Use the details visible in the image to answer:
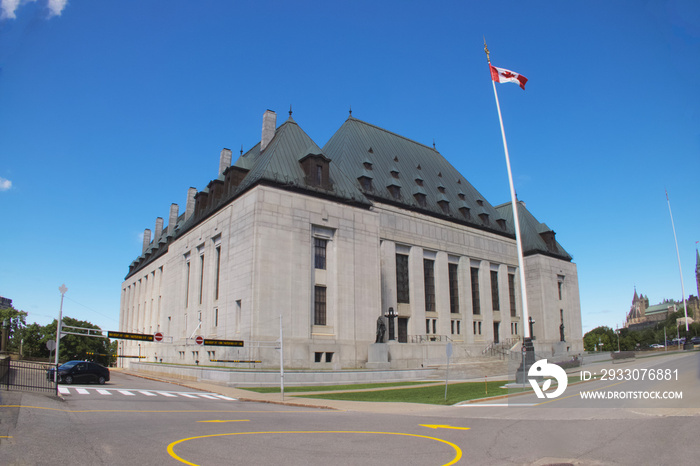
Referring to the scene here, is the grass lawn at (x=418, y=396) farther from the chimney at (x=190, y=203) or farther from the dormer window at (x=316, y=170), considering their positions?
the chimney at (x=190, y=203)

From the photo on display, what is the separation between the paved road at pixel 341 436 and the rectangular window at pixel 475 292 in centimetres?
4633

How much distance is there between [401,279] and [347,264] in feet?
34.4

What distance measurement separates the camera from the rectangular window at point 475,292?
6256cm

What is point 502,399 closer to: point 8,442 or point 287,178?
point 8,442

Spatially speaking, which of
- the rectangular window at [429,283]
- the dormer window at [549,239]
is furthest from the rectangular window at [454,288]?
the dormer window at [549,239]

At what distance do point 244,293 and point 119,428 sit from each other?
28.2 metres

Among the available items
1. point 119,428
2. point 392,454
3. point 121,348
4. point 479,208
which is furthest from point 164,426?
point 121,348

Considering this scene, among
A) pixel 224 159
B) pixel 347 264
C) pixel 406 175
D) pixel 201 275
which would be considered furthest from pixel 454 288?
pixel 224 159

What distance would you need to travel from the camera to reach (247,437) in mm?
11578

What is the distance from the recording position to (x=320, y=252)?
45.8 metres

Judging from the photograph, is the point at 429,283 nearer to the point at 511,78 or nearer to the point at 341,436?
the point at 511,78

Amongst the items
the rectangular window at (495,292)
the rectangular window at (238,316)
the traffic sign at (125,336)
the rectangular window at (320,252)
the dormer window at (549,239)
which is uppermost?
the dormer window at (549,239)

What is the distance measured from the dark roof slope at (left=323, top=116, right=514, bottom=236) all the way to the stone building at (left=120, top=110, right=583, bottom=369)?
219 mm

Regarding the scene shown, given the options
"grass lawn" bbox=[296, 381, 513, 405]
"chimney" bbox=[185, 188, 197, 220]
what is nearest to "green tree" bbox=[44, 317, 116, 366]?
"chimney" bbox=[185, 188, 197, 220]
